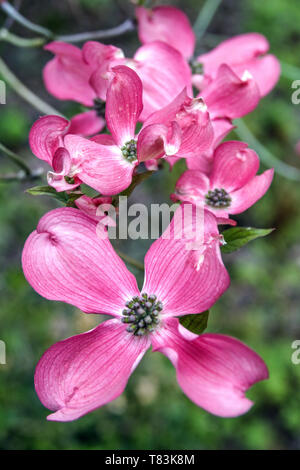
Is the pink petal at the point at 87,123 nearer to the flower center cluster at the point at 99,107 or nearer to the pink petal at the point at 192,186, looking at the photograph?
the flower center cluster at the point at 99,107

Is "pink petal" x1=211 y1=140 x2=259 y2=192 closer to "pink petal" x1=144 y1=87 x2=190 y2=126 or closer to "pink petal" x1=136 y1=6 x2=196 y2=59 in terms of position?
"pink petal" x1=144 y1=87 x2=190 y2=126

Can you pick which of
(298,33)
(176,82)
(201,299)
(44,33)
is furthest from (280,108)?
(201,299)

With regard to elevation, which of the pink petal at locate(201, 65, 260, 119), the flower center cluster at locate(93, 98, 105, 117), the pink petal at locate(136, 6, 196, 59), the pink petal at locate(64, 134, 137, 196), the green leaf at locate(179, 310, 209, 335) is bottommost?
the green leaf at locate(179, 310, 209, 335)

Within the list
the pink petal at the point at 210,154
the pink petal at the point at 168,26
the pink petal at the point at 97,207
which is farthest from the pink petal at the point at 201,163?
the pink petal at the point at 168,26

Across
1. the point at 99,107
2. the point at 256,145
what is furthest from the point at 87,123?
the point at 256,145

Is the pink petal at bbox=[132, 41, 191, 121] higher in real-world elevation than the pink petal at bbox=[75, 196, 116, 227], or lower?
higher

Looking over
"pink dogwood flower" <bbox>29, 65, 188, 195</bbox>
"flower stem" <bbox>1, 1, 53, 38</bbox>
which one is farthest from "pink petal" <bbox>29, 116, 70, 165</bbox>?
"flower stem" <bbox>1, 1, 53, 38</bbox>
